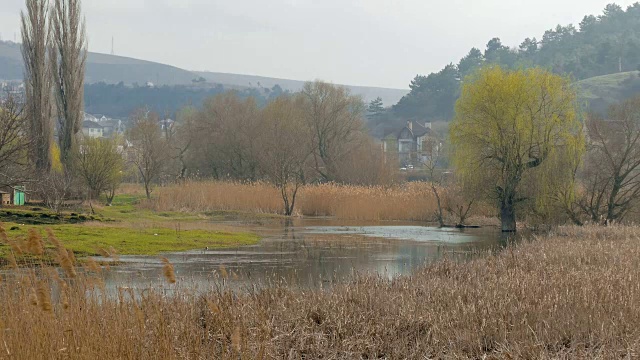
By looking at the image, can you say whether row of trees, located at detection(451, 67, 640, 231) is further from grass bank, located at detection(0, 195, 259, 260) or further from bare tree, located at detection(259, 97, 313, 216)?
grass bank, located at detection(0, 195, 259, 260)

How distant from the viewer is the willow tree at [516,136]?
43.1 m

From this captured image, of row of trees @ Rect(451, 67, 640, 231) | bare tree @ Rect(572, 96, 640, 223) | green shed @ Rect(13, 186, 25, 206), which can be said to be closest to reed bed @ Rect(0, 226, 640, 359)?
bare tree @ Rect(572, 96, 640, 223)

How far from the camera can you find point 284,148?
5450cm

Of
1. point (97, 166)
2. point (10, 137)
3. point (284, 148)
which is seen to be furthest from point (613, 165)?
point (97, 166)

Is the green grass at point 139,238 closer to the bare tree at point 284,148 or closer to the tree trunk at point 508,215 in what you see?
the tree trunk at point 508,215

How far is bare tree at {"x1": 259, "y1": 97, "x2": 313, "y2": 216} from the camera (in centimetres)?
5222

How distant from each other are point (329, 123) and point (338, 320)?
207 ft

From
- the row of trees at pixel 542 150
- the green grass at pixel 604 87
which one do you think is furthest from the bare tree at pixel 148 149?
the green grass at pixel 604 87

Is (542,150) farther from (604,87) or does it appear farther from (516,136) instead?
(604,87)

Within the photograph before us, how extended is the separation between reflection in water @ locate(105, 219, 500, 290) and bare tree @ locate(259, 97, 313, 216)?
341 inches

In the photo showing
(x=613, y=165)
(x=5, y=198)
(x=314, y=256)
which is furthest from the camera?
(x=5, y=198)

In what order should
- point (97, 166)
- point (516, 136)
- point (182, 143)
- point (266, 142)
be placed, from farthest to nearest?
1. point (182, 143)
2. point (266, 142)
3. point (97, 166)
4. point (516, 136)

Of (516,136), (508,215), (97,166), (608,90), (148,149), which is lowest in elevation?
(508,215)

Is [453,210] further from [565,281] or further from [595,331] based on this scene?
[595,331]
